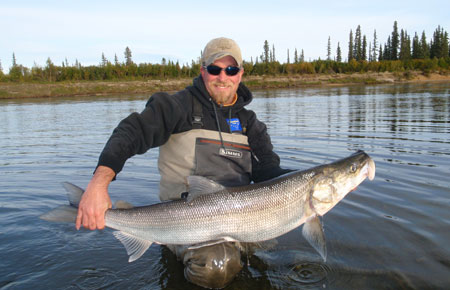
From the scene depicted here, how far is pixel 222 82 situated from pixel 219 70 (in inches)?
5.6

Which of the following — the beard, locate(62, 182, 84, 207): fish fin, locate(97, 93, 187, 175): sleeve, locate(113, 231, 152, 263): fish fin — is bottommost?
locate(113, 231, 152, 263): fish fin

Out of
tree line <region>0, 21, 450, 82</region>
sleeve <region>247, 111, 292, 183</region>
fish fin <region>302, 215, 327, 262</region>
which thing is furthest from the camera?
tree line <region>0, 21, 450, 82</region>

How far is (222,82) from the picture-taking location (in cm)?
418

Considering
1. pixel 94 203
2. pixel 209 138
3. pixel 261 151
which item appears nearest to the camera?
pixel 94 203

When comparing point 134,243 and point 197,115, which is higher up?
point 197,115

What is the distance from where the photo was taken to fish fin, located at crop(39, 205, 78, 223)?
10.5 ft

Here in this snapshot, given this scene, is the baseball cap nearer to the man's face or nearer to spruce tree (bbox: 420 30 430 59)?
the man's face

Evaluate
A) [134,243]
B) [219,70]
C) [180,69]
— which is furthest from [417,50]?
[134,243]

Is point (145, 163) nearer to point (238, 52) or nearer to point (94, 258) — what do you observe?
point (94, 258)

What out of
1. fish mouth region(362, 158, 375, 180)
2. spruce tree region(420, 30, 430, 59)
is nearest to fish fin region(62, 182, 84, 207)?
fish mouth region(362, 158, 375, 180)

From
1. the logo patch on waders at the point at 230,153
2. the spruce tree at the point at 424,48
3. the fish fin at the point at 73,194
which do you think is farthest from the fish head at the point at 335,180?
the spruce tree at the point at 424,48

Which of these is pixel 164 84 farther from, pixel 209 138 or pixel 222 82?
pixel 209 138

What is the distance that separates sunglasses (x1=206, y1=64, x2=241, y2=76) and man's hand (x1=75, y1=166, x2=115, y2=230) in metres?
1.71

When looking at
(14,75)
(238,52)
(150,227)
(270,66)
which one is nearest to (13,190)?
(150,227)
